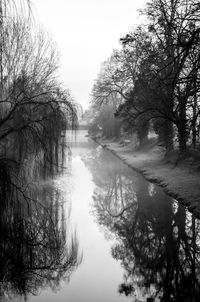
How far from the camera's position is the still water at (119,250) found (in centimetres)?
676

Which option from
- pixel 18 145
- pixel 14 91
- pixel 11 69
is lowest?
pixel 18 145

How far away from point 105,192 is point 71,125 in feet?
17.9

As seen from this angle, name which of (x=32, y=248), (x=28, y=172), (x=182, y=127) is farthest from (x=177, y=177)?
(x=32, y=248)

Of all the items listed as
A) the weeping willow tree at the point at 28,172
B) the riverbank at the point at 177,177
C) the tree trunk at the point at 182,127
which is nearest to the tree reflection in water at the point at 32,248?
the weeping willow tree at the point at 28,172

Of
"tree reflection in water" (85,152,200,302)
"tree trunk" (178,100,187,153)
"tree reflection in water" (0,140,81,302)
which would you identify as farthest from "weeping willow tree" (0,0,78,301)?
"tree trunk" (178,100,187,153)

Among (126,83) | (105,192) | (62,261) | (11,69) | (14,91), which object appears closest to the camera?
(62,261)

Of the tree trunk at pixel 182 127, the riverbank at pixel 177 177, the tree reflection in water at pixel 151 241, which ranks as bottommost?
the tree reflection in water at pixel 151 241

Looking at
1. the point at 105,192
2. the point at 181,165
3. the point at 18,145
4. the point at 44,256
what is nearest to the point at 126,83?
the point at 181,165

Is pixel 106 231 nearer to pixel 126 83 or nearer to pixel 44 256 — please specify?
pixel 44 256

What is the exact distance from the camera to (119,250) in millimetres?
9234

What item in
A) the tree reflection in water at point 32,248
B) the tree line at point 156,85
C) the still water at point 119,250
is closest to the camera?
the still water at point 119,250

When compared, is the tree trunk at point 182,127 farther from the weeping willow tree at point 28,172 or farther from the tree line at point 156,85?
the weeping willow tree at point 28,172

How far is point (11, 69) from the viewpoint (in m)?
13.8

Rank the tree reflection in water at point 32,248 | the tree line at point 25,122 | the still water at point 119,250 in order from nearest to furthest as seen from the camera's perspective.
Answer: the still water at point 119,250, the tree reflection in water at point 32,248, the tree line at point 25,122
